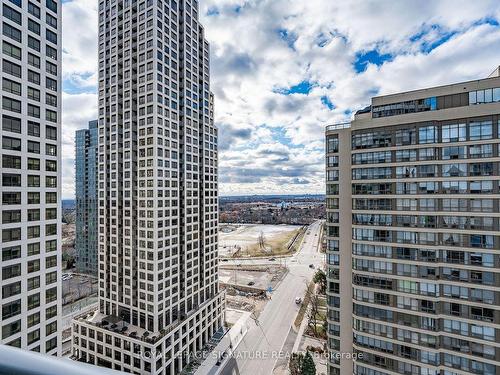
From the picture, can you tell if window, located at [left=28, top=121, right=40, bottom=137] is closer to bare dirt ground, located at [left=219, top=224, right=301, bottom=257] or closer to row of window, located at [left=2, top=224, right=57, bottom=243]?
row of window, located at [left=2, top=224, right=57, bottom=243]

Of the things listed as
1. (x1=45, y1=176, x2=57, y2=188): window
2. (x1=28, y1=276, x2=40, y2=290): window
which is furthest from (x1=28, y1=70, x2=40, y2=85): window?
(x1=28, y1=276, x2=40, y2=290): window

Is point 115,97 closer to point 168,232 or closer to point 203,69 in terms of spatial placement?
point 203,69

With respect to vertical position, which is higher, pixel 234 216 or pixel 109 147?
pixel 109 147

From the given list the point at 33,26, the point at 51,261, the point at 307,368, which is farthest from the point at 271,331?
the point at 33,26

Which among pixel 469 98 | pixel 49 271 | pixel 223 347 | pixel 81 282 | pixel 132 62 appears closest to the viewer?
pixel 469 98

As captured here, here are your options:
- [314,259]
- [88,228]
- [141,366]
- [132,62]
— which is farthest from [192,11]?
[314,259]
